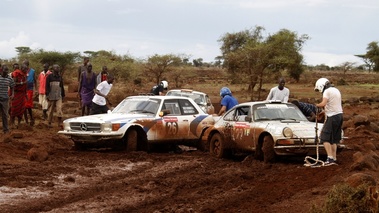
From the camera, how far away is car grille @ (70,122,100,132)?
15.9 metres

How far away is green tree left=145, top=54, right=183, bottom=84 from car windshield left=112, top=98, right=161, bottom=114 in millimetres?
38200

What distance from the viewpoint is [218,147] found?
16.1m

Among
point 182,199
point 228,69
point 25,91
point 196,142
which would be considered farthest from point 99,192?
point 228,69

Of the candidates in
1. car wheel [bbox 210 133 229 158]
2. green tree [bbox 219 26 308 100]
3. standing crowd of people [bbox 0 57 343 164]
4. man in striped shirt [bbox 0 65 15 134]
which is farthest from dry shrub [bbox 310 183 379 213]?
green tree [bbox 219 26 308 100]

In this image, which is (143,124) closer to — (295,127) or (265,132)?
(265,132)

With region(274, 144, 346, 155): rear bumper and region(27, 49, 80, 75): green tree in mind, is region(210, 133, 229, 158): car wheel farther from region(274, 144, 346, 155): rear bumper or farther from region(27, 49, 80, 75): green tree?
region(27, 49, 80, 75): green tree

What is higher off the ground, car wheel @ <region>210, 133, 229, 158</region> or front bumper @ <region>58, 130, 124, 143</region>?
front bumper @ <region>58, 130, 124, 143</region>

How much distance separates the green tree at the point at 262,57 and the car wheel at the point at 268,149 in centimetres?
2846

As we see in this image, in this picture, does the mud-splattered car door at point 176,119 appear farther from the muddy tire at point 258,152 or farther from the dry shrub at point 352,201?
the dry shrub at point 352,201

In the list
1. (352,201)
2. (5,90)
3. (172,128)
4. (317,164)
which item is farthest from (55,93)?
(352,201)

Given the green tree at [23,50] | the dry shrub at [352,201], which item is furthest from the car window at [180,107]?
the green tree at [23,50]

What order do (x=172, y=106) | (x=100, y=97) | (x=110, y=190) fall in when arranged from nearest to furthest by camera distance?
(x=110, y=190) < (x=172, y=106) < (x=100, y=97)

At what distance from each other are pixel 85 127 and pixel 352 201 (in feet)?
29.8

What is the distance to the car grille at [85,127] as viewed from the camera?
52.3 ft
